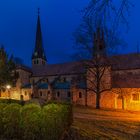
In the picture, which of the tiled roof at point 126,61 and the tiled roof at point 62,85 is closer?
the tiled roof at point 126,61

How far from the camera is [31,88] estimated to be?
56.9m

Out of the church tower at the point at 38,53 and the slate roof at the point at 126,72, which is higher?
the church tower at the point at 38,53

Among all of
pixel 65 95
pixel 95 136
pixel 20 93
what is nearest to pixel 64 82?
pixel 65 95

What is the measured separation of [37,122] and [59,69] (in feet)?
159

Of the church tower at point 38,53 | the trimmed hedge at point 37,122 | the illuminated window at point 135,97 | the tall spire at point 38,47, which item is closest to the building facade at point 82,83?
the illuminated window at point 135,97

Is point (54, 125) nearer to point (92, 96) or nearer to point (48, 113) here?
point (48, 113)

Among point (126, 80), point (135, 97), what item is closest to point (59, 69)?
point (126, 80)

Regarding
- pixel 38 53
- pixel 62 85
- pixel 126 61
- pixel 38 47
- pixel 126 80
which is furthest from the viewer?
pixel 38 47

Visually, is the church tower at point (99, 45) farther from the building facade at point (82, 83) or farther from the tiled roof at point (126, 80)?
the tiled roof at point (126, 80)

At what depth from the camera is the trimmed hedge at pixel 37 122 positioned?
11.1 meters

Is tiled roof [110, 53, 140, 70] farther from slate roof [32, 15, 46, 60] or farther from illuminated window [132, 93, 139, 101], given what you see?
slate roof [32, 15, 46, 60]

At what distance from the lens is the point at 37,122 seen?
442 inches

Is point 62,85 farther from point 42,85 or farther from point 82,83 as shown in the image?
point 82,83

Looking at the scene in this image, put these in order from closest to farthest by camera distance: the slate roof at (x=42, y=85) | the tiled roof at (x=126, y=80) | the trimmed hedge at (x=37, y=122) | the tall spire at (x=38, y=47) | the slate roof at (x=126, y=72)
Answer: the trimmed hedge at (x=37, y=122) < the tiled roof at (x=126, y=80) < the slate roof at (x=126, y=72) < the slate roof at (x=42, y=85) < the tall spire at (x=38, y=47)
